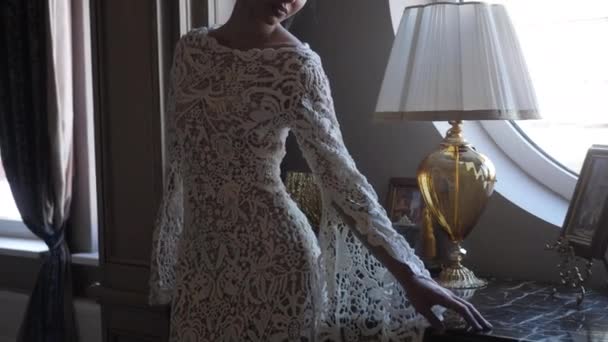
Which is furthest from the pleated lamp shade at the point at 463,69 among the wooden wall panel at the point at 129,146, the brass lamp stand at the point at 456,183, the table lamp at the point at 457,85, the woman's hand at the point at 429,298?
the wooden wall panel at the point at 129,146

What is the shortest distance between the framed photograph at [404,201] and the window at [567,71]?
37 centimetres

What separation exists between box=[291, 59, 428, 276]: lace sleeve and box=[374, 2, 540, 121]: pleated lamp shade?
0.86ft

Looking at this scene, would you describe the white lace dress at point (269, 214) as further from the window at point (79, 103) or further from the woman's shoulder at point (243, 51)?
the window at point (79, 103)

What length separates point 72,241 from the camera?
8.52ft

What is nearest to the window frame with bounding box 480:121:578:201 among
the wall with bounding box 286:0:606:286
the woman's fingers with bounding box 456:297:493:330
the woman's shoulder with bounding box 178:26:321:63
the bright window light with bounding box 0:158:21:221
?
the wall with bounding box 286:0:606:286

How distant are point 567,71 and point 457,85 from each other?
29.1 inches

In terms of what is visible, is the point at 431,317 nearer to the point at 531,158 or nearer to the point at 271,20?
the point at 271,20

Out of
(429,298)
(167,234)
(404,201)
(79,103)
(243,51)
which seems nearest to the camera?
(429,298)

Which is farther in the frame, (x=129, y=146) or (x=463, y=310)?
(x=129, y=146)

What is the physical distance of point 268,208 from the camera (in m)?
1.40

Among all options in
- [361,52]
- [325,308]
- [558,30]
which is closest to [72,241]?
[361,52]

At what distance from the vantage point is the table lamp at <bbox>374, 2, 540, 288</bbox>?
149 centimetres

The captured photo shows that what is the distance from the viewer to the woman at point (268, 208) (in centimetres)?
135

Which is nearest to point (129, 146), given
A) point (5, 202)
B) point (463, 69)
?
point (463, 69)
